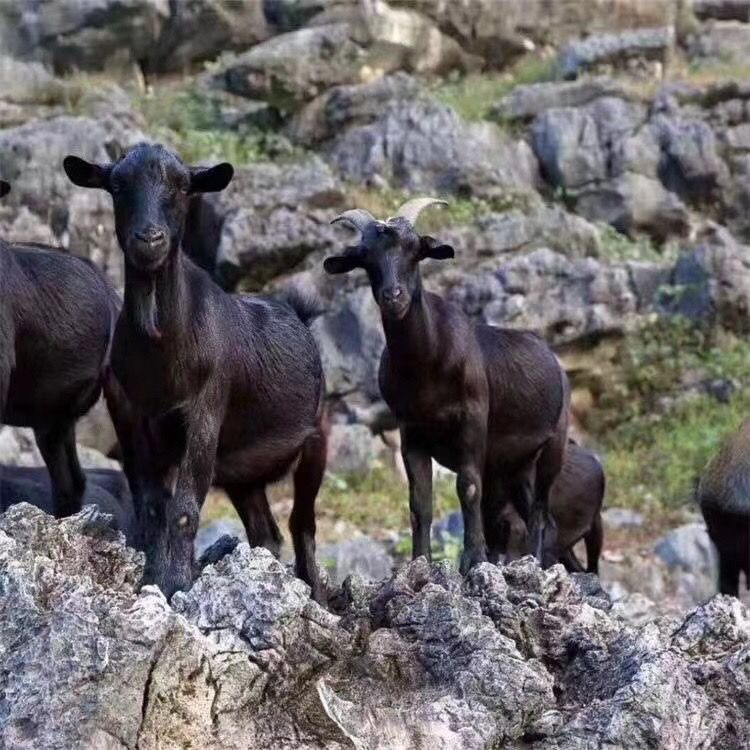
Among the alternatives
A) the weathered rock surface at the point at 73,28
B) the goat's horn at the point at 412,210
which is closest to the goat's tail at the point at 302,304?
the goat's horn at the point at 412,210

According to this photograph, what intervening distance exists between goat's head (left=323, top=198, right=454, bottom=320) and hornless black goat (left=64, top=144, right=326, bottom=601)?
0.78 meters

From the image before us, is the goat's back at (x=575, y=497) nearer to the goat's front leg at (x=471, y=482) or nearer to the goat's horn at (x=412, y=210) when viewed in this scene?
the goat's front leg at (x=471, y=482)

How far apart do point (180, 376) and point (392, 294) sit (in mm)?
1819

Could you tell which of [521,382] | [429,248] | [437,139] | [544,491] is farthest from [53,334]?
[437,139]

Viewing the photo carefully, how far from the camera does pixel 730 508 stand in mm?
8898

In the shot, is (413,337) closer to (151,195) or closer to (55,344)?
(55,344)

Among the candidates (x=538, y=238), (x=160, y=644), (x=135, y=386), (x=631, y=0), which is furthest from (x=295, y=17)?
(x=160, y=644)

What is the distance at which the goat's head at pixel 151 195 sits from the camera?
4812mm

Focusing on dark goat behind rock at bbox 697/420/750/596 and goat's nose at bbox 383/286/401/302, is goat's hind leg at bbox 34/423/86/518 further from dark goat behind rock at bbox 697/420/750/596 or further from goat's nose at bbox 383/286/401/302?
dark goat behind rock at bbox 697/420/750/596

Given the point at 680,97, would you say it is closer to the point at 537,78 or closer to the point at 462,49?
the point at 537,78

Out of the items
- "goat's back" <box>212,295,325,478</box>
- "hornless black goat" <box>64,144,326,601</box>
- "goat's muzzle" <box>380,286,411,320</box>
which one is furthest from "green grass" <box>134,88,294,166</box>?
"hornless black goat" <box>64,144,326,601</box>

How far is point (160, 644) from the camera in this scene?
3.83m

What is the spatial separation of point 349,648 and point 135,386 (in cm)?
151

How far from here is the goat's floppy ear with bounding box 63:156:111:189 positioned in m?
5.12
